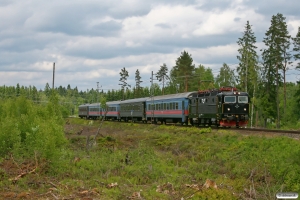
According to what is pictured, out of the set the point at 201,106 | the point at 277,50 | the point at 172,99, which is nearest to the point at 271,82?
the point at 277,50

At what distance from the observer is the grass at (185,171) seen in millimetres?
14617

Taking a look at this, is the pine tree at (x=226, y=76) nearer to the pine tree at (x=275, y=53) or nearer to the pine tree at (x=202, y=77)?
the pine tree at (x=202, y=77)

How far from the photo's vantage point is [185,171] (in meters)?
19.2

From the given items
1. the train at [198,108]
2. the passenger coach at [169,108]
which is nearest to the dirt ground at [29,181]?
the train at [198,108]

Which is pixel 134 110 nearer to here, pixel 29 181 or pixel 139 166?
pixel 139 166

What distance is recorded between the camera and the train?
1362 inches

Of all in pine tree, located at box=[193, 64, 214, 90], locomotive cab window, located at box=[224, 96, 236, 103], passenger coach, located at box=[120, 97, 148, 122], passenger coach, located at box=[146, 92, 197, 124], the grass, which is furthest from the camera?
pine tree, located at box=[193, 64, 214, 90]

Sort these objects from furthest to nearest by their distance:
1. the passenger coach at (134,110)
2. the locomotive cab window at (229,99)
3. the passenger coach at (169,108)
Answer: the passenger coach at (134,110) → the passenger coach at (169,108) → the locomotive cab window at (229,99)

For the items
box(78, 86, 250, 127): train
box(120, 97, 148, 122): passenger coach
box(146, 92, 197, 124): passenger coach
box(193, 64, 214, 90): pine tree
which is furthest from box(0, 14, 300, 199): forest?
box(193, 64, 214, 90): pine tree

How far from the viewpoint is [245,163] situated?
19.1 meters

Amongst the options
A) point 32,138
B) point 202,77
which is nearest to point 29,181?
point 32,138

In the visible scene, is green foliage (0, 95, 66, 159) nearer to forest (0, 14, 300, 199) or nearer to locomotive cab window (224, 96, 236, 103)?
forest (0, 14, 300, 199)

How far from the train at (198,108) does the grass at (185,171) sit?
731cm

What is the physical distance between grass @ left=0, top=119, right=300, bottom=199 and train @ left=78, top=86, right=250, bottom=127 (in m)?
7.31
